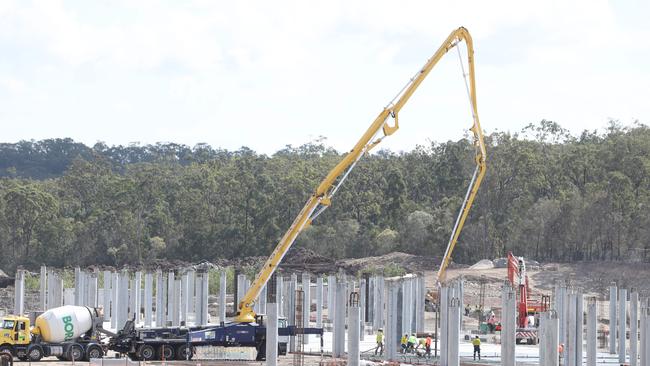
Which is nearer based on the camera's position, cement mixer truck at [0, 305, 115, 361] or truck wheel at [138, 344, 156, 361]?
cement mixer truck at [0, 305, 115, 361]

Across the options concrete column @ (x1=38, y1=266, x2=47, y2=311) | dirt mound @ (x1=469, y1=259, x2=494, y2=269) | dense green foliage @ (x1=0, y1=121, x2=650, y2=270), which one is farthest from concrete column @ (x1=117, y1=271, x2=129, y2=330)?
dense green foliage @ (x1=0, y1=121, x2=650, y2=270)

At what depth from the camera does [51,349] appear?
3369 cm

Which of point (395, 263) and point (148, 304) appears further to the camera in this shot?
point (395, 263)

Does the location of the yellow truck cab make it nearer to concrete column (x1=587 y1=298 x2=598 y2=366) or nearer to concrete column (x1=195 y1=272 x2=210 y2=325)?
concrete column (x1=195 y1=272 x2=210 y2=325)

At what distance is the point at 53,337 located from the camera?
3388 cm

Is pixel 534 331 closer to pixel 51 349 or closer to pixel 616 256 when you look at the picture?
pixel 51 349

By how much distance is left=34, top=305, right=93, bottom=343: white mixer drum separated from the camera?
111 feet

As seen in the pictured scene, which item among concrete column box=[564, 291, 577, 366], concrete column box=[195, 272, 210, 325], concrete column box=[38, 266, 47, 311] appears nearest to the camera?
concrete column box=[564, 291, 577, 366]

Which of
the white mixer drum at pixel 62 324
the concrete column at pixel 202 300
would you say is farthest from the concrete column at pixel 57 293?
the white mixer drum at pixel 62 324

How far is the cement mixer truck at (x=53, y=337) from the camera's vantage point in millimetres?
33500

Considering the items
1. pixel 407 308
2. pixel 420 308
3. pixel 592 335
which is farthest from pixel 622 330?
pixel 420 308

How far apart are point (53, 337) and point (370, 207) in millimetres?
53965

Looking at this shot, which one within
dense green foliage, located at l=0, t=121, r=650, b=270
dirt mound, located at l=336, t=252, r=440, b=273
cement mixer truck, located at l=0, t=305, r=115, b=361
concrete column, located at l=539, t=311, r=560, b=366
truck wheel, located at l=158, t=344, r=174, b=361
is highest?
dense green foliage, located at l=0, t=121, r=650, b=270

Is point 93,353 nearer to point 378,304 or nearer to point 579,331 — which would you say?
point 579,331
